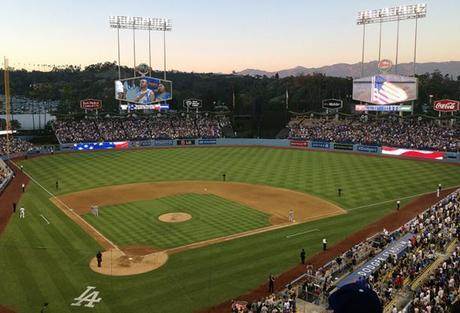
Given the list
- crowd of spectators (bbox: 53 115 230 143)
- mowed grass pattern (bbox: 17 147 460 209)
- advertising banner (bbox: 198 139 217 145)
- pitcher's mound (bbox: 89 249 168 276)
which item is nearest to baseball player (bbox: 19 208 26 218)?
mowed grass pattern (bbox: 17 147 460 209)

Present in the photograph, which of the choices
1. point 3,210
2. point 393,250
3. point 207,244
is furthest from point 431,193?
point 3,210

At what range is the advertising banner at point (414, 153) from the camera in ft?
201

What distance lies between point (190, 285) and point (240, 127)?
252ft

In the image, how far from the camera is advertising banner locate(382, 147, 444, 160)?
201 feet

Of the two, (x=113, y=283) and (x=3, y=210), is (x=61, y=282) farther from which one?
(x=3, y=210)

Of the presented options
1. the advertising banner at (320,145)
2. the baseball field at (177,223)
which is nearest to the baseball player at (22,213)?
the baseball field at (177,223)

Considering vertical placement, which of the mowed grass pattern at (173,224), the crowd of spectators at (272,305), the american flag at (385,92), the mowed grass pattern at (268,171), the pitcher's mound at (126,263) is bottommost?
the pitcher's mound at (126,263)

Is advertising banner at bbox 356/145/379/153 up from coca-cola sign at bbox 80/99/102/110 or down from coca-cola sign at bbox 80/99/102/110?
down

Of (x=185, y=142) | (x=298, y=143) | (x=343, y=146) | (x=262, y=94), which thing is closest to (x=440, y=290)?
(x=343, y=146)

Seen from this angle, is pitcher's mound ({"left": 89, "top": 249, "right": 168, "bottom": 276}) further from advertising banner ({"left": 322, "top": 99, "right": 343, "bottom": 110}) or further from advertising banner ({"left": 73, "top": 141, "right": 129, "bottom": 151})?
advertising banner ({"left": 322, "top": 99, "right": 343, "bottom": 110})

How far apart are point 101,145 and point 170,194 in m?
37.8

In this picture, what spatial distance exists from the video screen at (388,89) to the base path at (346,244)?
1212 inches

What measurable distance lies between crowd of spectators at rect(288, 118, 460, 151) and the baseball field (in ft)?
24.4

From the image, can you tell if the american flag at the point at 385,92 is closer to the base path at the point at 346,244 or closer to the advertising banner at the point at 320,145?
the advertising banner at the point at 320,145
